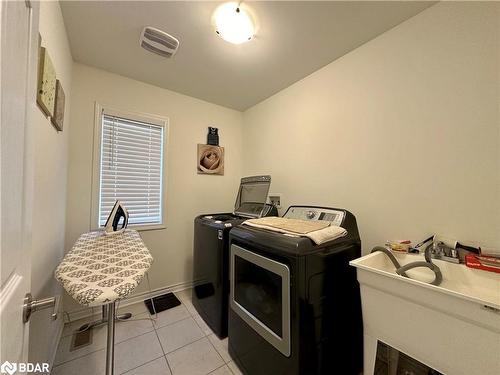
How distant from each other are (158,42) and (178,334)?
243 cm

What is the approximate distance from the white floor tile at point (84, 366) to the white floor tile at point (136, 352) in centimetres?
10

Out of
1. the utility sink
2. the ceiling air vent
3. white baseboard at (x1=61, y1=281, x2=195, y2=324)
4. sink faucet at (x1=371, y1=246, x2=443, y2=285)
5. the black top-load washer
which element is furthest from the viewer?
white baseboard at (x1=61, y1=281, x2=195, y2=324)

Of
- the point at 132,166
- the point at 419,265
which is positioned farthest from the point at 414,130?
the point at 132,166

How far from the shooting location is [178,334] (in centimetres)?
170

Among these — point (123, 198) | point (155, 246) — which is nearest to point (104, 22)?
point (123, 198)

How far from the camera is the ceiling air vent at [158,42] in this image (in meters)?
1.50

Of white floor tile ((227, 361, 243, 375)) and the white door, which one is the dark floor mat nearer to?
white floor tile ((227, 361, 243, 375))

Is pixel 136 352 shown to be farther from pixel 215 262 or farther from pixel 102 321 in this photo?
pixel 215 262

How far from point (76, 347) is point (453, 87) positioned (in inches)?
125

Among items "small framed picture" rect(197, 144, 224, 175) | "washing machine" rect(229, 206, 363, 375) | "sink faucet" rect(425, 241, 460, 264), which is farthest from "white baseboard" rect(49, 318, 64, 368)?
"sink faucet" rect(425, 241, 460, 264)

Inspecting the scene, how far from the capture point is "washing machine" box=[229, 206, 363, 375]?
3.32 ft

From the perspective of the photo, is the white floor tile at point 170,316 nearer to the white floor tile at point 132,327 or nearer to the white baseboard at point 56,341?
the white floor tile at point 132,327

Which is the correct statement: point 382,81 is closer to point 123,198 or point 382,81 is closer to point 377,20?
point 377,20

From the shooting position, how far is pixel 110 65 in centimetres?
191
